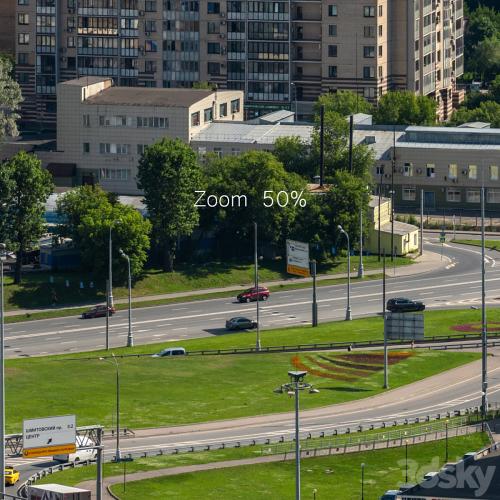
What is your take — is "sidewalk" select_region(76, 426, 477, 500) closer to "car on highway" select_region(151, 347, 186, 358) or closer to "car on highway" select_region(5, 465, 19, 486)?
"car on highway" select_region(5, 465, 19, 486)

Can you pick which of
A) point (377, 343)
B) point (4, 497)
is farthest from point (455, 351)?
point (4, 497)

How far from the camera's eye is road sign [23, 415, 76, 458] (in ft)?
447

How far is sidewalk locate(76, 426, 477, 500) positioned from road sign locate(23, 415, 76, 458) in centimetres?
468

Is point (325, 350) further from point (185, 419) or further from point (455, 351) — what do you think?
point (185, 419)

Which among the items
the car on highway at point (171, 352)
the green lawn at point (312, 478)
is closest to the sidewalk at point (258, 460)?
the green lawn at point (312, 478)

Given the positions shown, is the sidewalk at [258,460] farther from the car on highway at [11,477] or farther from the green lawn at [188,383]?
the green lawn at [188,383]

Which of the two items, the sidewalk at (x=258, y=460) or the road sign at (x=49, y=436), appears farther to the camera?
the sidewalk at (x=258, y=460)

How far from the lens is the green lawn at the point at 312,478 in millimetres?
142875

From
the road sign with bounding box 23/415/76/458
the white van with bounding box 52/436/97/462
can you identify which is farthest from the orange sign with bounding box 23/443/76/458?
the white van with bounding box 52/436/97/462

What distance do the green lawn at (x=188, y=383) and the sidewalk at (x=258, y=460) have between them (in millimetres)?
14520

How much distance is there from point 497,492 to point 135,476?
86.8ft

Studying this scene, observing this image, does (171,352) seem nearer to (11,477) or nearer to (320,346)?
(320,346)

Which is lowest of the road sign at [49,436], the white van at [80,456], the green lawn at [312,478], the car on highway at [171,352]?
the green lawn at [312,478]

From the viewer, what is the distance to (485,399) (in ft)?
548
